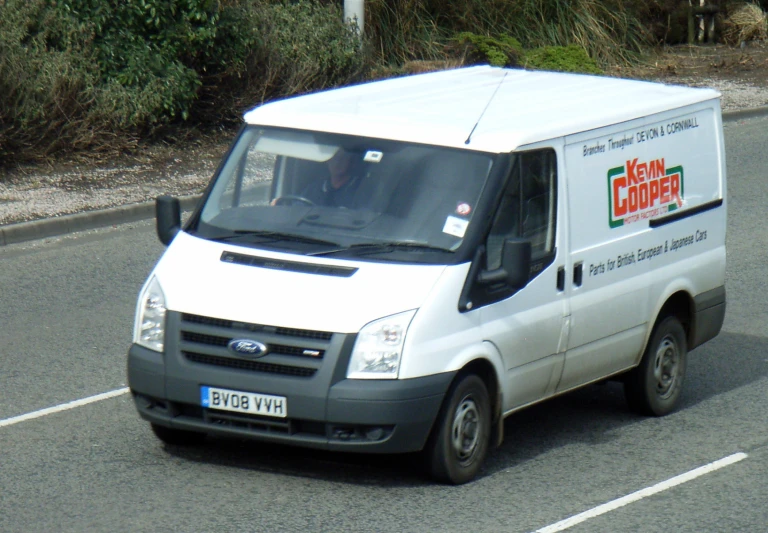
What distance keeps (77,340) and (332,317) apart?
371cm

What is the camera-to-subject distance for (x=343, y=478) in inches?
263

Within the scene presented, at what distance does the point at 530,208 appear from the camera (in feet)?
22.8

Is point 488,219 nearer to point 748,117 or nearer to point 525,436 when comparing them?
point 525,436

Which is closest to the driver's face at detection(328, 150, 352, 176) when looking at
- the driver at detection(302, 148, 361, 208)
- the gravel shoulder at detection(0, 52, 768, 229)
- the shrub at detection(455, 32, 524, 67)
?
the driver at detection(302, 148, 361, 208)

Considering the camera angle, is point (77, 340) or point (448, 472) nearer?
point (448, 472)

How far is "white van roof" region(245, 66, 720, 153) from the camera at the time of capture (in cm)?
687

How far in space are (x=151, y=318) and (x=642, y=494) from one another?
2.61 meters

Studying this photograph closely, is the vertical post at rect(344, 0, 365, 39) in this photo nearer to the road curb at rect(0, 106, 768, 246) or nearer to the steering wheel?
the road curb at rect(0, 106, 768, 246)

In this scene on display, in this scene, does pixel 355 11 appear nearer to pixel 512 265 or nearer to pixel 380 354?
pixel 512 265

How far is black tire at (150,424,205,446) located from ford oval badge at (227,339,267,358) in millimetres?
801

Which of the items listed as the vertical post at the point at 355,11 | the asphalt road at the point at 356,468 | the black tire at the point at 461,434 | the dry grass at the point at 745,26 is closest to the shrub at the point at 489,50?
the vertical post at the point at 355,11

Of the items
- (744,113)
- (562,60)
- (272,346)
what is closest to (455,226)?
(272,346)

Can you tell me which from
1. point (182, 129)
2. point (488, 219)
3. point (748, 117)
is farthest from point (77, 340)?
point (748, 117)

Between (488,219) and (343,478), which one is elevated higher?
(488,219)
